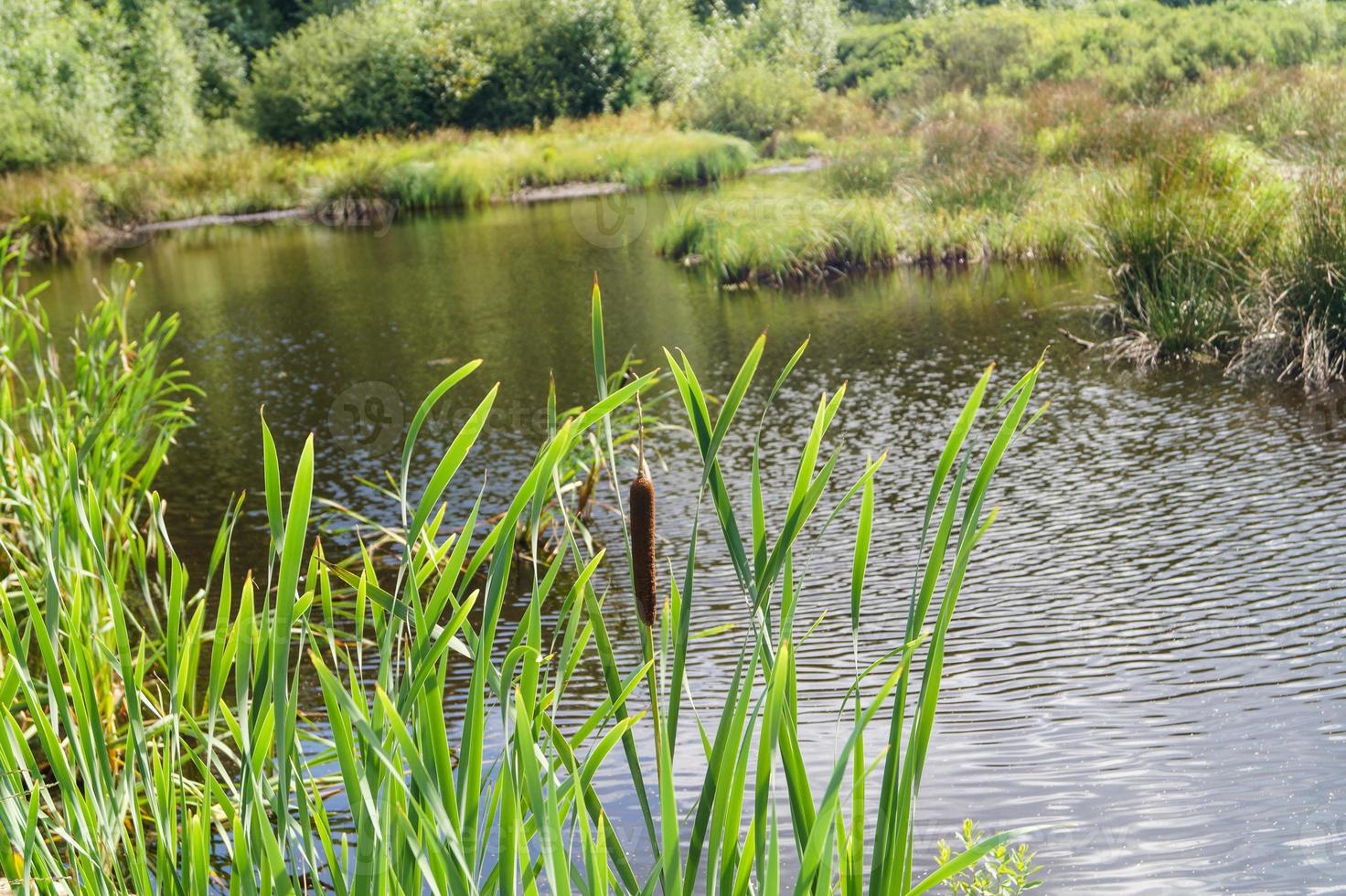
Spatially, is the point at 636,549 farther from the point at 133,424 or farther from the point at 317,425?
the point at 317,425

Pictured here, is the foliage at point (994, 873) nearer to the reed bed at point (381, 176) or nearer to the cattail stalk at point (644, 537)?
the cattail stalk at point (644, 537)

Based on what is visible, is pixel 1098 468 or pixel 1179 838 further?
pixel 1098 468

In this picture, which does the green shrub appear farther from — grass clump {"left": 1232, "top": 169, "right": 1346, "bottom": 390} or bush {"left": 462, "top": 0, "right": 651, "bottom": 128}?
bush {"left": 462, "top": 0, "right": 651, "bottom": 128}

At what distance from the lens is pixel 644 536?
851 mm

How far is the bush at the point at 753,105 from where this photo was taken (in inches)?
848

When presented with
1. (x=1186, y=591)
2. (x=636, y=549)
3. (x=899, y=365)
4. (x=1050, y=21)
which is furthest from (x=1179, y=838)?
(x=1050, y=21)

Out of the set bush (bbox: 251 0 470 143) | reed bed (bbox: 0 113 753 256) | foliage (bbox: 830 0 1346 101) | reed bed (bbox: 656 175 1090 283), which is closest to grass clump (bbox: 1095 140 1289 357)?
reed bed (bbox: 656 175 1090 283)

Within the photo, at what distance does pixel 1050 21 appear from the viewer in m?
A: 22.5

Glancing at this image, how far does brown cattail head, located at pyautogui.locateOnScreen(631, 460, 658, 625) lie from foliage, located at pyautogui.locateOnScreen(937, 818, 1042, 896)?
2.87 feet

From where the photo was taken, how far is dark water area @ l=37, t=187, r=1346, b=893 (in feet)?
7.70

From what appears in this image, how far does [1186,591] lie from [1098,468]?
1078mm

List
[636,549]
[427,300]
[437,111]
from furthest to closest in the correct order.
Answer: [437,111]
[427,300]
[636,549]

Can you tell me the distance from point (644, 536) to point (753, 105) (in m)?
21.5

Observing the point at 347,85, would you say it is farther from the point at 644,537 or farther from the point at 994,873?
the point at 644,537
